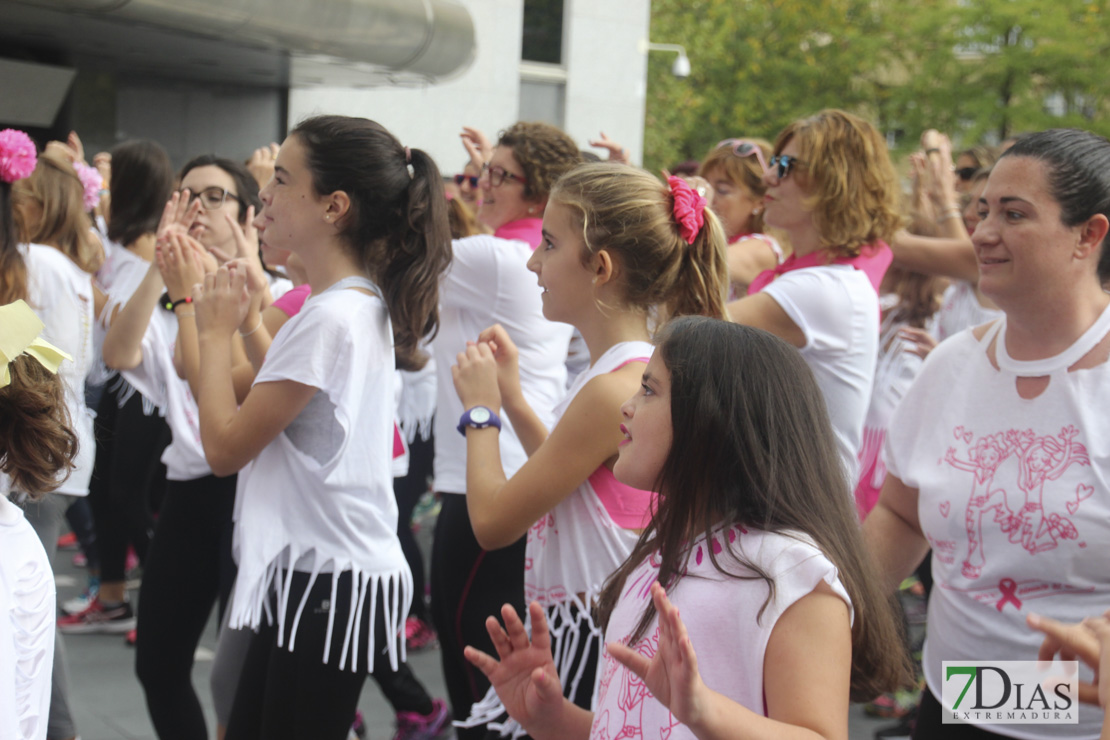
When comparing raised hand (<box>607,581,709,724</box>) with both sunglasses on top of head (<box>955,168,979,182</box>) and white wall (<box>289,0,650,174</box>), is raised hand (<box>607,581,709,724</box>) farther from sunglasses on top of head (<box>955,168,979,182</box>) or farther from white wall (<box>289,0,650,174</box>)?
white wall (<box>289,0,650,174</box>)

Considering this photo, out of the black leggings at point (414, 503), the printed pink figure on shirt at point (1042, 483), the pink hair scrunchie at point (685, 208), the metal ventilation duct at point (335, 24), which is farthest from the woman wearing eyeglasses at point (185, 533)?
the metal ventilation duct at point (335, 24)

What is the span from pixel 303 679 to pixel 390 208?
3.87 ft

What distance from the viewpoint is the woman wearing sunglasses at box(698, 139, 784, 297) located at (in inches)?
162

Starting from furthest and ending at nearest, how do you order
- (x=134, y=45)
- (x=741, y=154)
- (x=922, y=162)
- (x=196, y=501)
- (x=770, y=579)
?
1. (x=134, y=45)
2. (x=922, y=162)
3. (x=741, y=154)
4. (x=196, y=501)
5. (x=770, y=579)

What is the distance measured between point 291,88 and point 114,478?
8416 millimetres

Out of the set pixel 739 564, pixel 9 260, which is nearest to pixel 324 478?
pixel 739 564

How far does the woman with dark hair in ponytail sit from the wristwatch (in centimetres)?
29

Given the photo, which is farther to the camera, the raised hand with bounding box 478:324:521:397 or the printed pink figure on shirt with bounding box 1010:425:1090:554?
the raised hand with bounding box 478:324:521:397

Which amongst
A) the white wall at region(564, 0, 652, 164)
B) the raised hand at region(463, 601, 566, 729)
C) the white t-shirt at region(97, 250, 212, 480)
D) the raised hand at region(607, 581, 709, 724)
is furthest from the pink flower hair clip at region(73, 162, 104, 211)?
the white wall at region(564, 0, 652, 164)

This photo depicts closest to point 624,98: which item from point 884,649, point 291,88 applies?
point 291,88

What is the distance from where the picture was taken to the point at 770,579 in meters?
1.53

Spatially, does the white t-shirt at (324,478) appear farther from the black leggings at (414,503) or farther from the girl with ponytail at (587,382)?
the black leggings at (414,503)

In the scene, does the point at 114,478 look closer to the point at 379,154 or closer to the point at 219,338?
the point at 219,338

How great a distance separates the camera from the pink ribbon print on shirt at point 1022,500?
206cm
